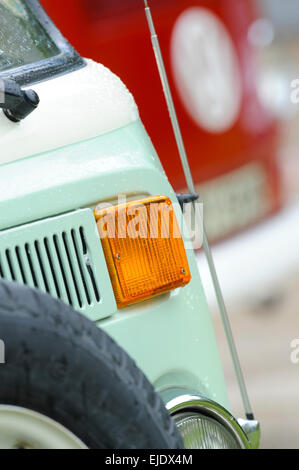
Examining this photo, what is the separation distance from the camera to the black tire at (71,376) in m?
1.97

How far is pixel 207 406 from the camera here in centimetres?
267

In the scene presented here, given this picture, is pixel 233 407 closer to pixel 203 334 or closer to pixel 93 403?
pixel 203 334

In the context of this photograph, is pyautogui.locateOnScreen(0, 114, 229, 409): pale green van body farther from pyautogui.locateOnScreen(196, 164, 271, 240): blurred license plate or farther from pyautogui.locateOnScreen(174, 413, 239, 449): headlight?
pyautogui.locateOnScreen(196, 164, 271, 240): blurred license plate

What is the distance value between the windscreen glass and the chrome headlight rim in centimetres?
101

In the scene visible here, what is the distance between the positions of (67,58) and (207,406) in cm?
107

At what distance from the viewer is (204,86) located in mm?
6254

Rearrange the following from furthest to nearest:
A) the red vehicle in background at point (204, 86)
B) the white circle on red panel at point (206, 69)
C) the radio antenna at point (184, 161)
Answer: the white circle on red panel at point (206, 69), the red vehicle in background at point (204, 86), the radio antenna at point (184, 161)

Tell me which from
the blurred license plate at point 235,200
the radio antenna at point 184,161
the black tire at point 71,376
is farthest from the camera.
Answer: the blurred license plate at point 235,200

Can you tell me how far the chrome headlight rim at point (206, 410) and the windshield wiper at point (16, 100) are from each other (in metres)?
0.81

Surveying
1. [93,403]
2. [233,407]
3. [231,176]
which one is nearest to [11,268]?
[93,403]

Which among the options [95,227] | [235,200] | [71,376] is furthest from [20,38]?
[235,200]

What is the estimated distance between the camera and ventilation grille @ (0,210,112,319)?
245 centimetres

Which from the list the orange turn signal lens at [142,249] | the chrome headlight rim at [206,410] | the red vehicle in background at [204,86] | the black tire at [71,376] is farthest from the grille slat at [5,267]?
the red vehicle in background at [204,86]

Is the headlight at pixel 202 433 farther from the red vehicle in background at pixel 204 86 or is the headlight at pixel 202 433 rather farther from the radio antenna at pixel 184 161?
the red vehicle in background at pixel 204 86
